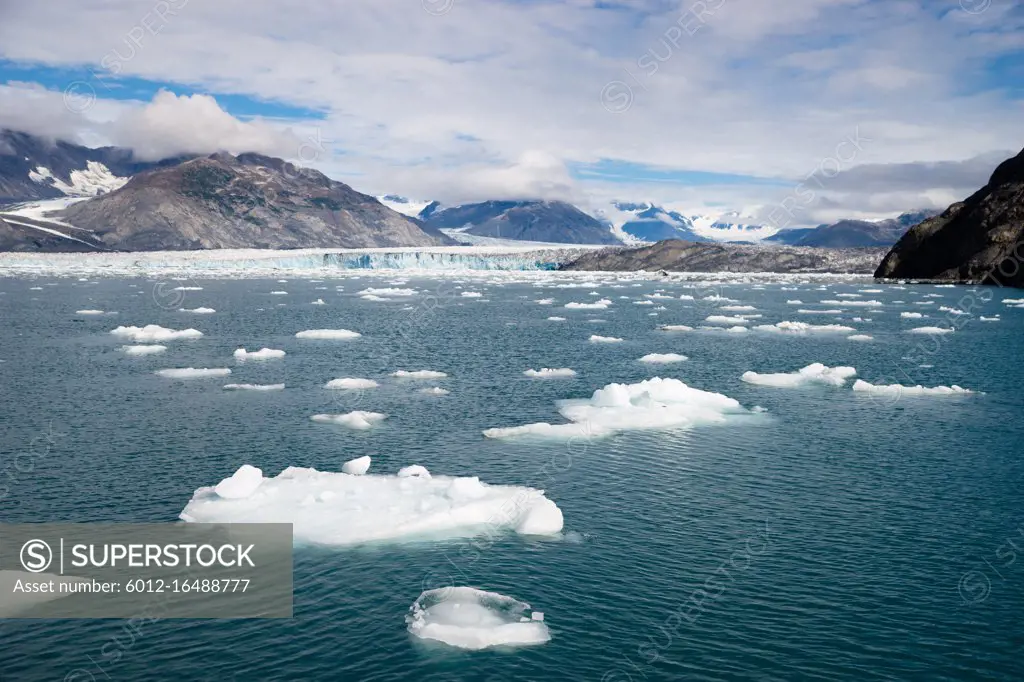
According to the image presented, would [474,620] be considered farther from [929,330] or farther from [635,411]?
[929,330]

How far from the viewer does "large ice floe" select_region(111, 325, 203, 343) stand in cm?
5078

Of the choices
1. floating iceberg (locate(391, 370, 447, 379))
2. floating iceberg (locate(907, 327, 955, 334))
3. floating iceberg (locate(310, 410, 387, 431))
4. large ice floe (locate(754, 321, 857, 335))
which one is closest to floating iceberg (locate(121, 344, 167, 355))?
floating iceberg (locate(391, 370, 447, 379))

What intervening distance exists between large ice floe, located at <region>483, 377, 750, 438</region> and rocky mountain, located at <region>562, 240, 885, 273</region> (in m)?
140

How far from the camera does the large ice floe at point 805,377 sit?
3694 centimetres

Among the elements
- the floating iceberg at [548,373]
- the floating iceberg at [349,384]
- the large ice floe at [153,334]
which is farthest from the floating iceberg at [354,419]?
the large ice floe at [153,334]

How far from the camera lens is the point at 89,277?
432 feet

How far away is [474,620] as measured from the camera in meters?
14.1

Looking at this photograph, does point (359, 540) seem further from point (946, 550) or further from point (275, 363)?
point (275, 363)

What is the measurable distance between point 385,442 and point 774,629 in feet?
49.6

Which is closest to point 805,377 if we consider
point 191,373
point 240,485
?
point 240,485

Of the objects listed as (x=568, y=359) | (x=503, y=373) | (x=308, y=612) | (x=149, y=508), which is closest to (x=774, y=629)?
(x=308, y=612)

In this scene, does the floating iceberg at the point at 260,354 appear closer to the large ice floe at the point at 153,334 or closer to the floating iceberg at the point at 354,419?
the large ice floe at the point at 153,334

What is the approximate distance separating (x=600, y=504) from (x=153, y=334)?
40269mm

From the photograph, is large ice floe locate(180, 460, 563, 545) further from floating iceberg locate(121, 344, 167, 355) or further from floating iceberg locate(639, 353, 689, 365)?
floating iceberg locate(121, 344, 167, 355)
